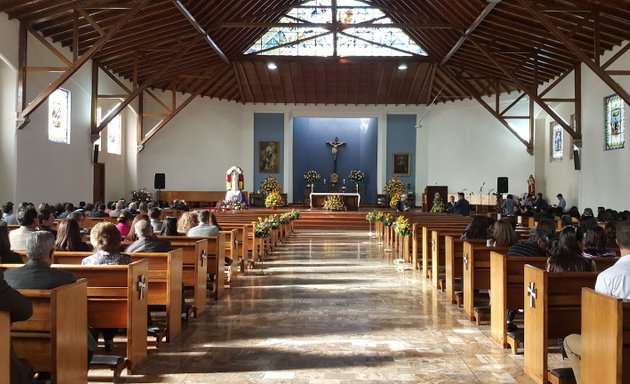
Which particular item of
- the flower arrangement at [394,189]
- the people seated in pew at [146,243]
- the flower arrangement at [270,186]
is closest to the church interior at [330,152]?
the flower arrangement at [394,189]

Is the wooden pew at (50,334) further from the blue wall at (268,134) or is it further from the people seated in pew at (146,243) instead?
the blue wall at (268,134)

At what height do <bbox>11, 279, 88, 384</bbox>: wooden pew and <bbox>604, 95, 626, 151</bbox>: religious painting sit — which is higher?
<bbox>604, 95, 626, 151</bbox>: religious painting

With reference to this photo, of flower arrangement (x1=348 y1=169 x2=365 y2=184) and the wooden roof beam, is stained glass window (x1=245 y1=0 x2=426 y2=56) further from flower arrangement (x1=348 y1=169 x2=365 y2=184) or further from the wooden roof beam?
flower arrangement (x1=348 y1=169 x2=365 y2=184)

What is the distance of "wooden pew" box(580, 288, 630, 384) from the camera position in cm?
319

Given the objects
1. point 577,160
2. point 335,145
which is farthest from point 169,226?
point 335,145

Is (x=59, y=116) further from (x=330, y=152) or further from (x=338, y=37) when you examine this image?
(x=330, y=152)

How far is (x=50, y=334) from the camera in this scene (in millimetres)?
3547

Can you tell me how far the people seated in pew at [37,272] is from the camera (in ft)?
12.5

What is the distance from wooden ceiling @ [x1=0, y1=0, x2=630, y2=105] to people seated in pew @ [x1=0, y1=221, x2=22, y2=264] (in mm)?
9399

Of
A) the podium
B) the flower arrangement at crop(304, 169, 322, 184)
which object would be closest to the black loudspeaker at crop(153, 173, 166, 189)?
the flower arrangement at crop(304, 169, 322, 184)

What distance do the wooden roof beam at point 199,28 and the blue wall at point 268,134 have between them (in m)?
4.94

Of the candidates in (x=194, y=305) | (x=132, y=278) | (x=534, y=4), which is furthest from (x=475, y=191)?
(x=132, y=278)

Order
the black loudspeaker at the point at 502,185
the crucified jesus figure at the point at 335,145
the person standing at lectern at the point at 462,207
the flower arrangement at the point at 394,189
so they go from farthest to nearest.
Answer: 1. the crucified jesus figure at the point at 335,145
2. the flower arrangement at the point at 394,189
3. the black loudspeaker at the point at 502,185
4. the person standing at lectern at the point at 462,207

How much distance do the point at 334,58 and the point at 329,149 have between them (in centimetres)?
707
